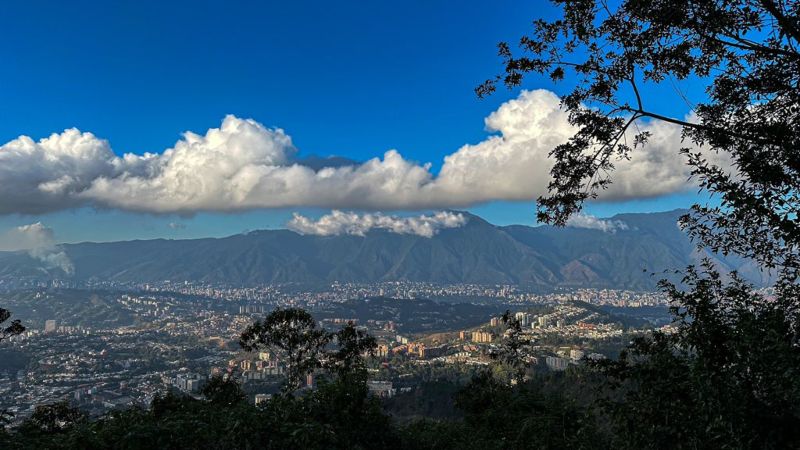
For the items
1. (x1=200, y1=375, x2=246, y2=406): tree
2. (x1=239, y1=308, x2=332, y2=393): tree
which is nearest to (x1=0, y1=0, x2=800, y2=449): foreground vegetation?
(x1=200, y1=375, x2=246, y2=406): tree

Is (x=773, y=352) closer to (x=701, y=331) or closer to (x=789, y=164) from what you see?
(x=701, y=331)

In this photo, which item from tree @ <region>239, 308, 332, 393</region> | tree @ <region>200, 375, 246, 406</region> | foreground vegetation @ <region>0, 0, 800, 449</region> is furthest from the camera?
tree @ <region>239, 308, 332, 393</region>

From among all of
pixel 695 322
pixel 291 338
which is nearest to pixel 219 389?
pixel 291 338

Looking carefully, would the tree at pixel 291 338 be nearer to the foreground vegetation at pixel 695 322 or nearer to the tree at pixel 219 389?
the tree at pixel 219 389

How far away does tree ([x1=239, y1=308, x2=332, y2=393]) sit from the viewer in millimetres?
24109

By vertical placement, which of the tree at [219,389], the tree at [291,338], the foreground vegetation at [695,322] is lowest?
the tree at [219,389]

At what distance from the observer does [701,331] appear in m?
6.10

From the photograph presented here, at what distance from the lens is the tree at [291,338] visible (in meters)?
24.1

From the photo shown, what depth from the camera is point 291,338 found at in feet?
79.7

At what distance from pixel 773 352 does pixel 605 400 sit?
2160 mm

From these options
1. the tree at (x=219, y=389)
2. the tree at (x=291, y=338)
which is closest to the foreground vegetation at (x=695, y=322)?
the tree at (x=219, y=389)

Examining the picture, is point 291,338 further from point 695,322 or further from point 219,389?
point 695,322

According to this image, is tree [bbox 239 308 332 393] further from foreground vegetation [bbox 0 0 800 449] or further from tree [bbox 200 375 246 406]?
foreground vegetation [bbox 0 0 800 449]

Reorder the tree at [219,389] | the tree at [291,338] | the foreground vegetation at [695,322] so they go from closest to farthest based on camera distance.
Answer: the foreground vegetation at [695,322], the tree at [219,389], the tree at [291,338]
